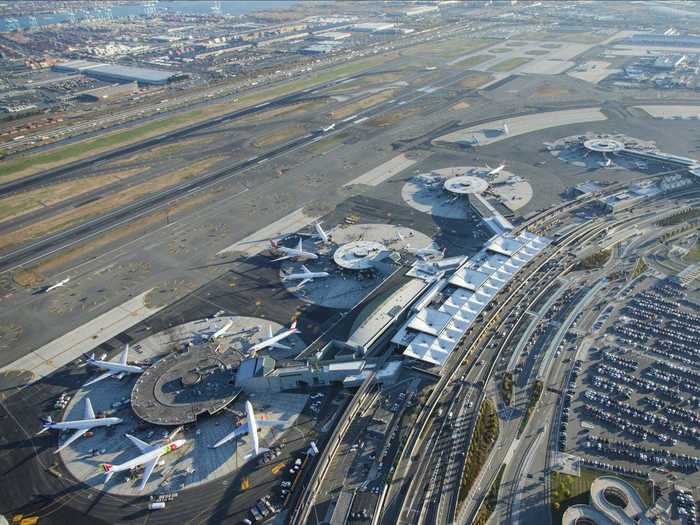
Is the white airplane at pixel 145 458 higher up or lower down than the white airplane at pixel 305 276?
lower down

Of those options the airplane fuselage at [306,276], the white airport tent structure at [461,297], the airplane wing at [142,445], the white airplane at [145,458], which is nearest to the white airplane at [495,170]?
the white airport tent structure at [461,297]

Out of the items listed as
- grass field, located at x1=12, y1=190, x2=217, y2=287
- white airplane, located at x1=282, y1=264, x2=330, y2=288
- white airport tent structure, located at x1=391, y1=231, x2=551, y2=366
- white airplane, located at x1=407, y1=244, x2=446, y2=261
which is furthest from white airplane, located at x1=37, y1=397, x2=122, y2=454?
white airplane, located at x1=407, y1=244, x2=446, y2=261

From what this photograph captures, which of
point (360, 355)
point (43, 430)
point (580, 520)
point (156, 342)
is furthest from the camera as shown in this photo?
point (156, 342)

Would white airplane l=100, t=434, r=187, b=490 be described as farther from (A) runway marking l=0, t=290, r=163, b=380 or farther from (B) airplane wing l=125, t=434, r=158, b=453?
(A) runway marking l=0, t=290, r=163, b=380

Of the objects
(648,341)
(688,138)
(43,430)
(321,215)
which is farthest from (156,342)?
(688,138)

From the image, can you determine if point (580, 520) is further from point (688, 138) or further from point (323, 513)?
point (688, 138)

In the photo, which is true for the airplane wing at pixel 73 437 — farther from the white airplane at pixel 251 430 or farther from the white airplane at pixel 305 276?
the white airplane at pixel 305 276
